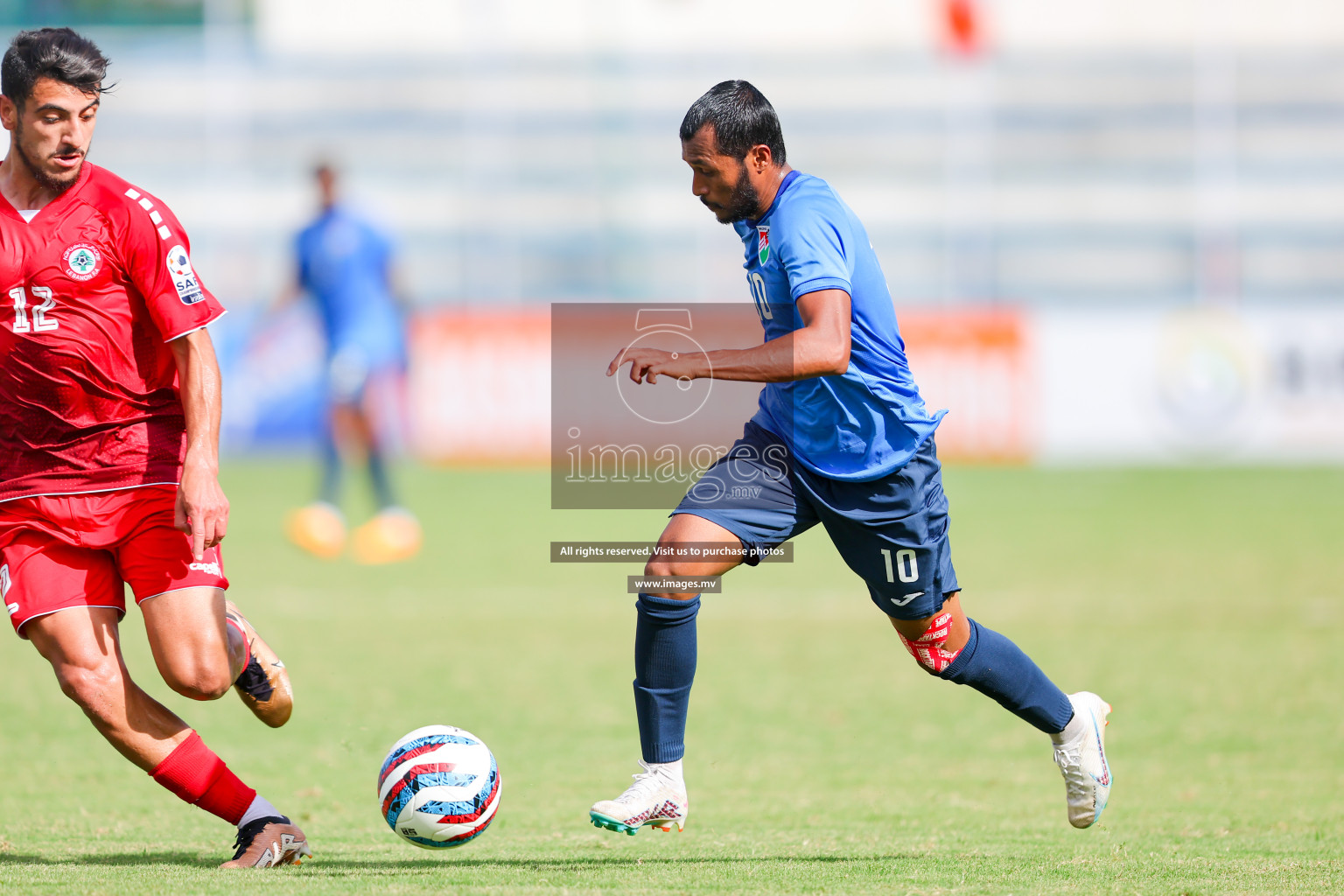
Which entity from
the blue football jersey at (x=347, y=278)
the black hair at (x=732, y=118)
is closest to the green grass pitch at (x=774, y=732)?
the blue football jersey at (x=347, y=278)

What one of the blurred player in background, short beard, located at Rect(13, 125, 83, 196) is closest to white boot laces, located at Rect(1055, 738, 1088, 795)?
short beard, located at Rect(13, 125, 83, 196)

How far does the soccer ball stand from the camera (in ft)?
14.7

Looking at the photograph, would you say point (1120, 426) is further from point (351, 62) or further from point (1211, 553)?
point (351, 62)

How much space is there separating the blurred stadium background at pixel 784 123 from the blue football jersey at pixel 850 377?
2000cm

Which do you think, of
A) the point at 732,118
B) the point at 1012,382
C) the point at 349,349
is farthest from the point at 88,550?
the point at 1012,382

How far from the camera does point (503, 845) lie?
489cm

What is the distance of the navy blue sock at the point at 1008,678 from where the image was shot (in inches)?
189

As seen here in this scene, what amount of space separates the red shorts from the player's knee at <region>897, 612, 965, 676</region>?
2.10 metres

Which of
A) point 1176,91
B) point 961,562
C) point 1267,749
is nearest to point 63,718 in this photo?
point 1267,749

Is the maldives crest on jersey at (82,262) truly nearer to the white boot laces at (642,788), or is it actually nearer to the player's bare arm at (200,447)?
the player's bare arm at (200,447)

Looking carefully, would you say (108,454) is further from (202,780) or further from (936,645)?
(936,645)

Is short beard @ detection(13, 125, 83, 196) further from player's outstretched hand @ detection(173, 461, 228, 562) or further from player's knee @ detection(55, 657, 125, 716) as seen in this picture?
player's knee @ detection(55, 657, 125, 716)

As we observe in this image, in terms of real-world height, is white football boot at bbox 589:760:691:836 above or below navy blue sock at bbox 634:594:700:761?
below

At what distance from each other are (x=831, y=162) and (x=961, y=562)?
18792 mm
